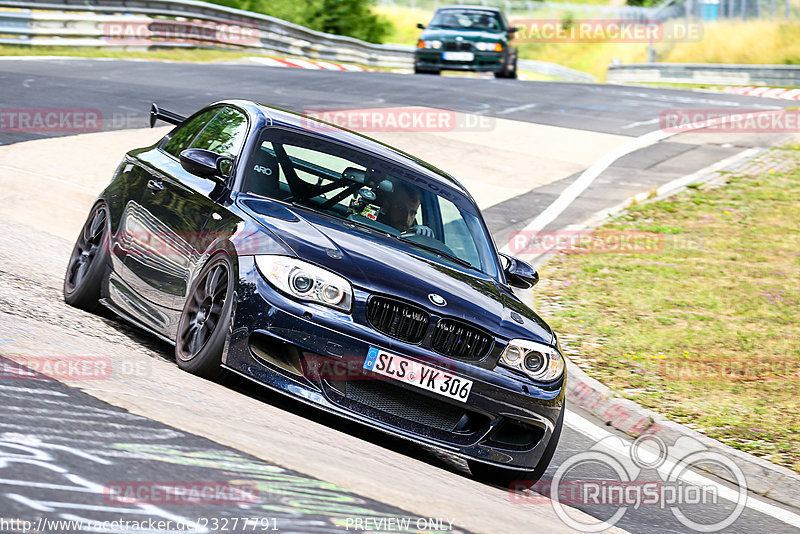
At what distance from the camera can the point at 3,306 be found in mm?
6535

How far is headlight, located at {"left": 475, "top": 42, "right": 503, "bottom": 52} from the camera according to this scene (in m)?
30.8

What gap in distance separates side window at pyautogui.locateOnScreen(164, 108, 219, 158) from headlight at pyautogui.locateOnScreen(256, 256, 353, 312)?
7.35 ft

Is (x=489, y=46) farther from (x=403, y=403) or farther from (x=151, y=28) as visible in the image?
(x=403, y=403)

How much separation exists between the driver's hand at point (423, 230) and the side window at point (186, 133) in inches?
66.7

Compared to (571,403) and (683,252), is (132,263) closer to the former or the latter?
(571,403)

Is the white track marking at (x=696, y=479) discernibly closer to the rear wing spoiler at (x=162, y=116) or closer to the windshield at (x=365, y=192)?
the windshield at (x=365, y=192)

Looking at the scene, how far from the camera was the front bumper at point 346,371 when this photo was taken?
5617 mm

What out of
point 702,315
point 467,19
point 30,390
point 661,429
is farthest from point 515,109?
point 30,390

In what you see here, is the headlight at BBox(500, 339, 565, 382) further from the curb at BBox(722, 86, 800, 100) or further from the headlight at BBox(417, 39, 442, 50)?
the headlight at BBox(417, 39, 442, 50)

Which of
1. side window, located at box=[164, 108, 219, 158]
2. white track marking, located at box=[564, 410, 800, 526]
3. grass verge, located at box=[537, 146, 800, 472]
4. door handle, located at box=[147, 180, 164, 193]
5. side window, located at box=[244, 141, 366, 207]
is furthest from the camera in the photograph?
grass verge, located at box=[537, 146, 800, 472]

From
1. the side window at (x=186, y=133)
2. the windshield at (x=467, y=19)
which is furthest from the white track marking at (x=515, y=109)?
the side window at (x=186, y=133)

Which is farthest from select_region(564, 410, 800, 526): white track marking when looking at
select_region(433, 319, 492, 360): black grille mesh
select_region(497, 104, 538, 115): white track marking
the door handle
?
select_region(497, 104, 538, 115): white track marking

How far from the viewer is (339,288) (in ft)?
18.7

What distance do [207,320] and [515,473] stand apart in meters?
1.76
